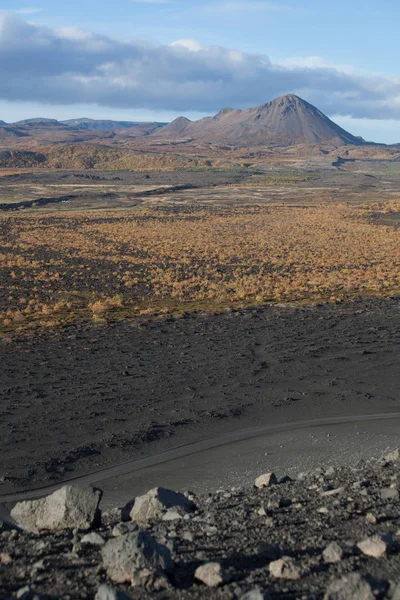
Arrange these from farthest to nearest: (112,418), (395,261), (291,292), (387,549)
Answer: (395,261)
(291,292)
(112,418)
(387,549)

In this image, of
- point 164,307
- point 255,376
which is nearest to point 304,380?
point 255,376

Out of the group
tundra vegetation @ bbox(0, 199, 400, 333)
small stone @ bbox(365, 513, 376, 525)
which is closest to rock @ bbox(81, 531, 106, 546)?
small stone @ bbox(365, 513, 376, 525)

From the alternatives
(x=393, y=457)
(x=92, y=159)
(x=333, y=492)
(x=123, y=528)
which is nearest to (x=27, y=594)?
(x=123, y=528)

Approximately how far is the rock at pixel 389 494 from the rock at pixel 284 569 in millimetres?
2850

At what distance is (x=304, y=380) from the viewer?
18.1m

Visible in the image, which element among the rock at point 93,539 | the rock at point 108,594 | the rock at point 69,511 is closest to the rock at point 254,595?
the rock at point 108,594

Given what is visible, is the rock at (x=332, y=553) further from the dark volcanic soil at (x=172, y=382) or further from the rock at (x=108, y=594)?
the dark volcanic soil at (x=172, y=382)

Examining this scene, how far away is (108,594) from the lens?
6.49 metres

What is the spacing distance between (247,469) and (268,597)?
6.31 meters

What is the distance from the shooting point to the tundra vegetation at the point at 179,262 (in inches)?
1096

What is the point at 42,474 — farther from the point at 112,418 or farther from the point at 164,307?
the point at 164,307

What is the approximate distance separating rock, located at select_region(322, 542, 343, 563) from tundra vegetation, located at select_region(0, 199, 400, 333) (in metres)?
16.9

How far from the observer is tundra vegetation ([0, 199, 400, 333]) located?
91.3ft

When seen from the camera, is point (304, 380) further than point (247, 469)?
Yes
